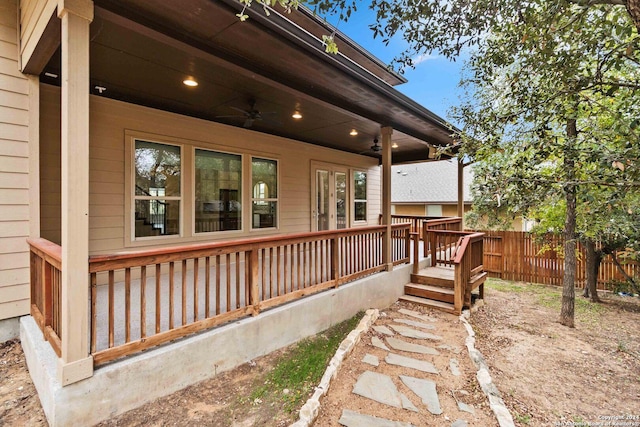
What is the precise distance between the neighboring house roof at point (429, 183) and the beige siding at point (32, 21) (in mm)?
16590

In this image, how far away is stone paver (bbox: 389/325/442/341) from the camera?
4.00 meters

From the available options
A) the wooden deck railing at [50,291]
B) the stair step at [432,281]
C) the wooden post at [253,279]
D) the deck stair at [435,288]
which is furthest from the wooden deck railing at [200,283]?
the deck stair at [435,288]

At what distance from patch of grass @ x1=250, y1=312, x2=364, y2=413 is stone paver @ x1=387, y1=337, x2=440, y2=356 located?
632mm

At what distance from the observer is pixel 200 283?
179 inches

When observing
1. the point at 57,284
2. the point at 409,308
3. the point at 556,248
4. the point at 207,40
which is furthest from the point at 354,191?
the point at 57,284

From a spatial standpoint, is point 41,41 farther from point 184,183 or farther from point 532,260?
point 532,260

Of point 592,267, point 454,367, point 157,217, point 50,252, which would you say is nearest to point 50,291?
point 50,252

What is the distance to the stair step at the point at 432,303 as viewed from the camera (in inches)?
198

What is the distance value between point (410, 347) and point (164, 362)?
9.00ft

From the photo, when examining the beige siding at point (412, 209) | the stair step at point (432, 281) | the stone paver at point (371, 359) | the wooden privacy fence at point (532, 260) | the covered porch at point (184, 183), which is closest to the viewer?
the covered porch at point (184, 183)

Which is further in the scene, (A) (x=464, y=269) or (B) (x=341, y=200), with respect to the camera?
(B) (x=341, y=200)

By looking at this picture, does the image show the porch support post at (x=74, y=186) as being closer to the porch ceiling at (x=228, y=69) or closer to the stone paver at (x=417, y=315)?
the porch ceiling at (x=228, y=69)

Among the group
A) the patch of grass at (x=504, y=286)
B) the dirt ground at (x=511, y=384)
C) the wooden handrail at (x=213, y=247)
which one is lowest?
the patch of grass at (x=504, y=286)

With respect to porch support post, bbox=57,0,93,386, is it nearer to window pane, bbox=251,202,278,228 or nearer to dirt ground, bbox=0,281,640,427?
dirt ground, bbox=0,281,640,427
